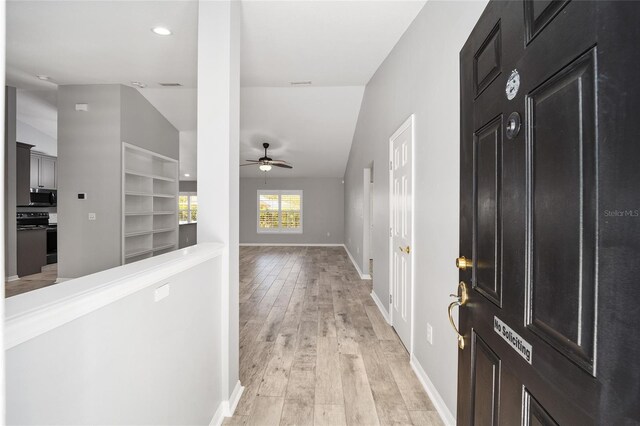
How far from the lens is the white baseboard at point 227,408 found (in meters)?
1.86

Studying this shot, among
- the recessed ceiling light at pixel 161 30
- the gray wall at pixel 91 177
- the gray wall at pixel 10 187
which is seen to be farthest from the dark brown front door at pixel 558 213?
the gray wall at pixel 10 187

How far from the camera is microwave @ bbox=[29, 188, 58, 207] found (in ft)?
21.0

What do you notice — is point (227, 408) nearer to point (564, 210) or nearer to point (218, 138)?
point (218, 138)

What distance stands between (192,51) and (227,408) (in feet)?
11.5

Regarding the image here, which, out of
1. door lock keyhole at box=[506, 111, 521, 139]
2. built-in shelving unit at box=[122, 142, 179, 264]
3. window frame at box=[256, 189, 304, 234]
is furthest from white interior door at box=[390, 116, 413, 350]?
window frame at box=[256, 189, 304, 234]

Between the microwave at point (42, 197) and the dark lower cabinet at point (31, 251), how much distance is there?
1093 mm

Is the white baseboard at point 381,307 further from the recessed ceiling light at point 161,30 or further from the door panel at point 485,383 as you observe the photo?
the recessed ceiling light at point 161,30

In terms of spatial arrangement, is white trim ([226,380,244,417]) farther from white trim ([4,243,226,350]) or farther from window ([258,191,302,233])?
window ([258,191,302,233])

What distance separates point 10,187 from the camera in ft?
16.3

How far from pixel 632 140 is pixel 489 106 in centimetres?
51

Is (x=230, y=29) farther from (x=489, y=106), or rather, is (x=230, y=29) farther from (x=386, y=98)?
(x=386, y=98)

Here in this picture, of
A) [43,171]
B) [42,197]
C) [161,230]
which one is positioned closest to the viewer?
[161,230]

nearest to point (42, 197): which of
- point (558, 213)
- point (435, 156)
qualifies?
point (435, 156)

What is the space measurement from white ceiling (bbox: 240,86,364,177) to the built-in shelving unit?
1.79 m
